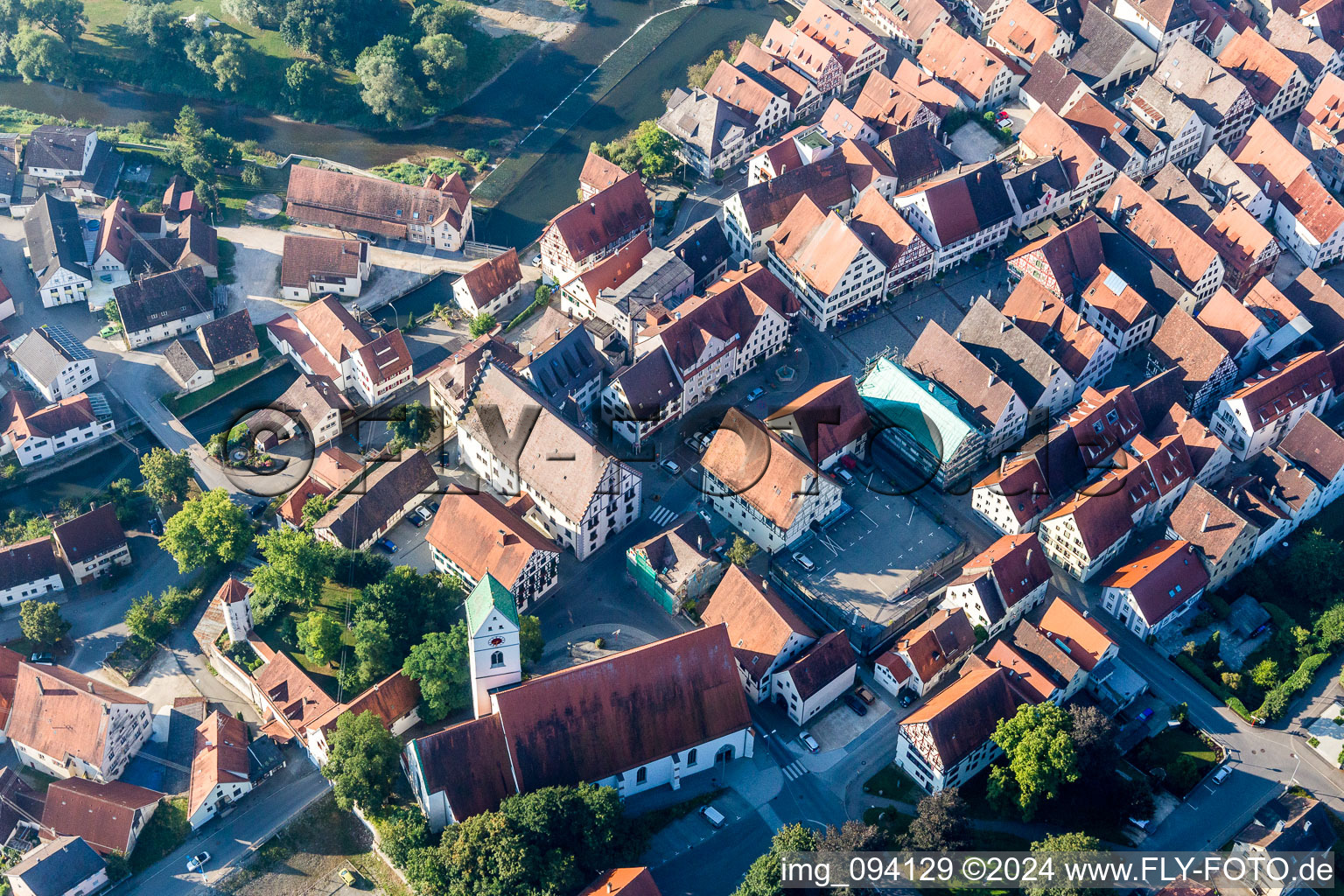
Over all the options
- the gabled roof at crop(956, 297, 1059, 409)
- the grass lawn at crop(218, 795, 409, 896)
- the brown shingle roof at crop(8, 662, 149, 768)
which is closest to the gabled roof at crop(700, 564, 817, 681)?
the grass lawn at crop(218, 795, 409, 896)

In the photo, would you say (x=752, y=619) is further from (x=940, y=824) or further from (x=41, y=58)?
(x=41, y=58)

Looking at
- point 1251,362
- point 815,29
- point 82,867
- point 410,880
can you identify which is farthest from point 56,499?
point 1251,362

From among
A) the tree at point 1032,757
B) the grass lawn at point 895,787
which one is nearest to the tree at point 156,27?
the grass lawn at point 895,787

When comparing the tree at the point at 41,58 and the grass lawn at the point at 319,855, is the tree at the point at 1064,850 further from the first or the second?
the tree at the point at 41,58

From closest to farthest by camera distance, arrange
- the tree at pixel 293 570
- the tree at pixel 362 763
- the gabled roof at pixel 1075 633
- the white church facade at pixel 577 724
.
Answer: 1. the white church facade at pixel 577 724
2. the tree at pixel 362 763
3. the gabled roof at pixel 1075 633
4. the tree at pixel 293 570

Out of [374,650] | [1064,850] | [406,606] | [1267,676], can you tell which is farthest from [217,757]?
[1267,676]

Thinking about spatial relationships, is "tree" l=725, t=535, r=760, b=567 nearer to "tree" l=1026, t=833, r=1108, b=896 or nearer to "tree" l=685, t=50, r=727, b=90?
"tree" l=1026, t=833, r=1108, b=896
